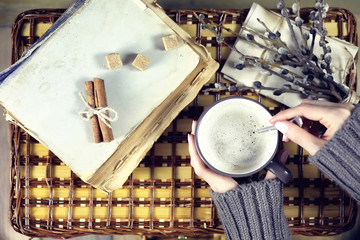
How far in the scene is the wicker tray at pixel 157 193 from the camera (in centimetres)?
95

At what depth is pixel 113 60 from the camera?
0.80 m

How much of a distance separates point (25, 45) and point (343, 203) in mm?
938

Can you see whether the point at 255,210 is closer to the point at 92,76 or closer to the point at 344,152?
the point at 344,152

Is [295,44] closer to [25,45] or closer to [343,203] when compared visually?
[343,203]

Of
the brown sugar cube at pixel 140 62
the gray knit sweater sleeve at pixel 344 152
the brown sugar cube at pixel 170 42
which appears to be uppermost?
the brown sugar cube at pixel 170 42

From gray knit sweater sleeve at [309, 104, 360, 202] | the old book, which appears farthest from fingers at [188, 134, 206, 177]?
gray knit sweater sleeve at [309, 104, 360, 202]

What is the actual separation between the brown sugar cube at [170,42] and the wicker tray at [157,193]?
0.16 metres

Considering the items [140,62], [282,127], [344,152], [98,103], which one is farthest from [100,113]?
[344,152]

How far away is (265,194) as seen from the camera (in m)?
0.84

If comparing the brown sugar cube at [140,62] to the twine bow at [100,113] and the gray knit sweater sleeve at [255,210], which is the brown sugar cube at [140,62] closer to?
the twine bow at [100,113]

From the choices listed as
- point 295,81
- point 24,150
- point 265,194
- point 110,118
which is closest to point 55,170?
point 24,150

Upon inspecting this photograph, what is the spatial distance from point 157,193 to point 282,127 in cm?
37

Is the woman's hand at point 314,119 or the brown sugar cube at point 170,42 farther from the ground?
the brown sugar cube at point 170,42

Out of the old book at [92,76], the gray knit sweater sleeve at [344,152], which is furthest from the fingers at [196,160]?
the gray knit sweater sleeve at [344,152]
